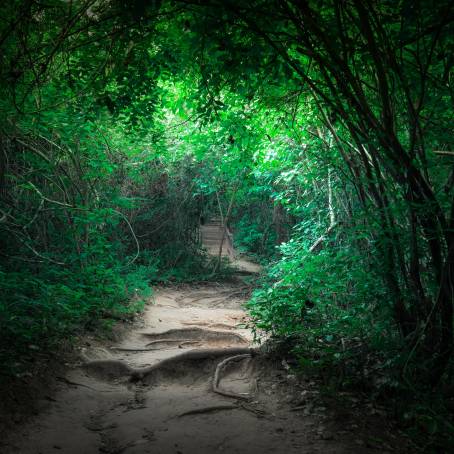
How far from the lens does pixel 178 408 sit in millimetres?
4094

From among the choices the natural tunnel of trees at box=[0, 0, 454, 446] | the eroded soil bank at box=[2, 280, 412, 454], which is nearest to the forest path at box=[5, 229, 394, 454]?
the eroded soil bank at box=[2, 280, 412, 454]

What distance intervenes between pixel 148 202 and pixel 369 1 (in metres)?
8.93

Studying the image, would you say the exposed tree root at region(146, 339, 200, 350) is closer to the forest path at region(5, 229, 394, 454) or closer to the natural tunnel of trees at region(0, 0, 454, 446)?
the forest path at region(5, 229, 394, 454)

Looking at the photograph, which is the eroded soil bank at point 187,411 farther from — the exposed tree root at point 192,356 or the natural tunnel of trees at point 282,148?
the natural tunnel of trees at point 282,148

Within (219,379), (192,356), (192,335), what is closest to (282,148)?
(192,335)

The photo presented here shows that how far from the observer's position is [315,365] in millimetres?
4227

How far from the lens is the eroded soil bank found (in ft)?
10.8

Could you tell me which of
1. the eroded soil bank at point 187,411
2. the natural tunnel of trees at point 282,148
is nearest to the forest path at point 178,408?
the eroded soil bank at point 187,411

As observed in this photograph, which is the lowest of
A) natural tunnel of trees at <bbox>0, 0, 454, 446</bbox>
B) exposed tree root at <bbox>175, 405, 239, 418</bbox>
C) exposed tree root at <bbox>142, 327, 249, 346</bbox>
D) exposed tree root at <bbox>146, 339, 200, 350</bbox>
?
exposed tree root at <bbox>146, 339, 200, 350</bbox>

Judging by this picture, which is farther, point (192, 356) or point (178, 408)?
point (192, 356)

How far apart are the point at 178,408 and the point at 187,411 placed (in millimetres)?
173

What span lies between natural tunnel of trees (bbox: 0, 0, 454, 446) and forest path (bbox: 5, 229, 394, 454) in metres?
0.48

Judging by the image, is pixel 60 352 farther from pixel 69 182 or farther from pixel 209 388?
pixel 69 182

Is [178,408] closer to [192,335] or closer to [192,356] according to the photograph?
[192,356]
